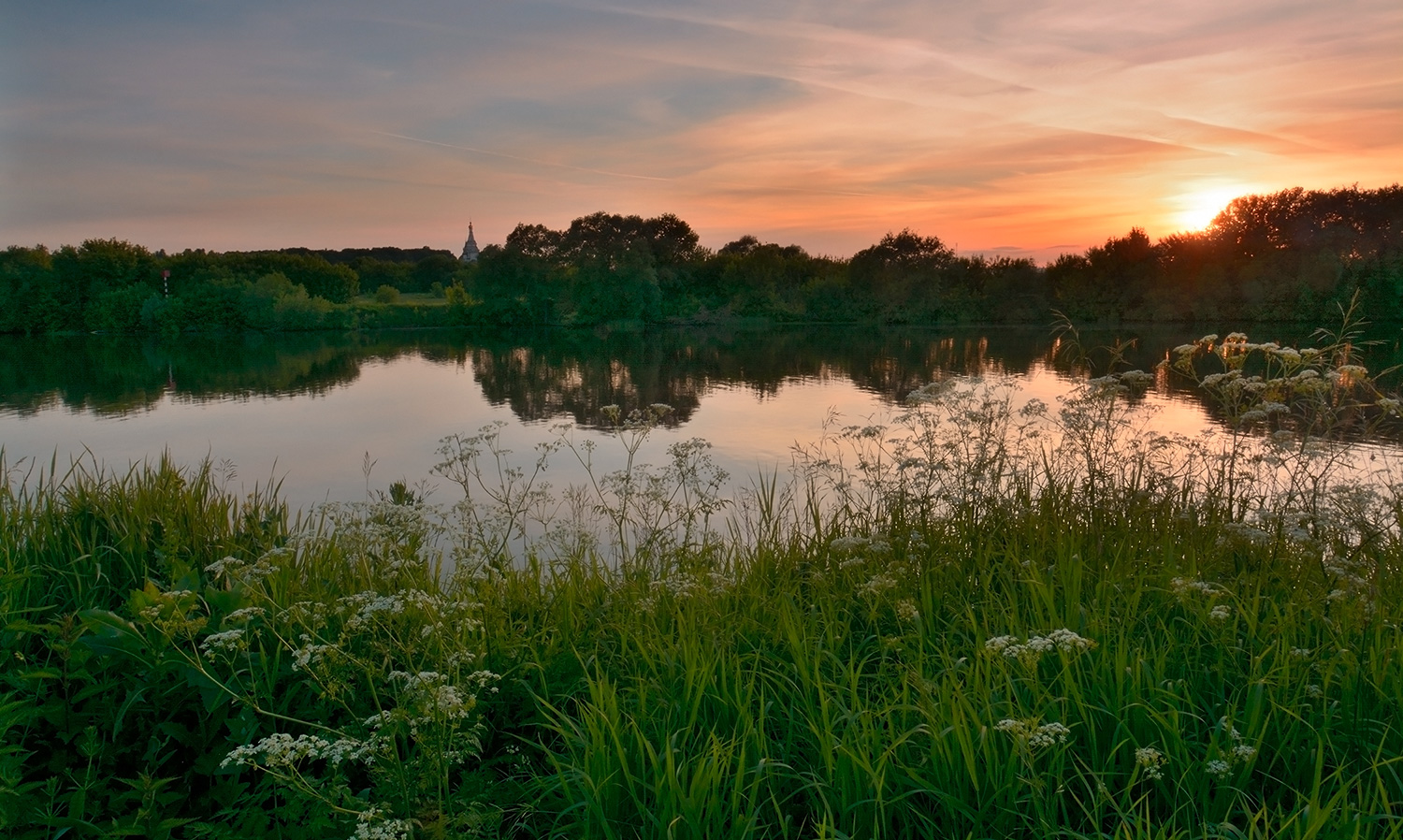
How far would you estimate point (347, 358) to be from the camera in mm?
35531

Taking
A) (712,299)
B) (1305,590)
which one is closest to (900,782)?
(1305,590)

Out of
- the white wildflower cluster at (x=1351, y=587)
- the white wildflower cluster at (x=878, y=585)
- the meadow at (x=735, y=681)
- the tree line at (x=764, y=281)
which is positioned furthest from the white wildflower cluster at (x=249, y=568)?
the tree line at (x=764, y=281)

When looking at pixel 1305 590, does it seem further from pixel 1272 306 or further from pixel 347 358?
pixel 1272 306

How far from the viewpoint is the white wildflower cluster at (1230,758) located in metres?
2.20

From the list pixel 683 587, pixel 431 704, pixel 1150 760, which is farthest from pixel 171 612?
pixel 1150 760

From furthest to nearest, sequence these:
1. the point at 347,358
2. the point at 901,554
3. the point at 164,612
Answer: the point at 347,358 < the point at 901,554 < the point at 164,612

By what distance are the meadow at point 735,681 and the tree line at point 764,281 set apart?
142 feet

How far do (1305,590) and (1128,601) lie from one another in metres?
1.02

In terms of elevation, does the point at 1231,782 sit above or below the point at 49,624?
below

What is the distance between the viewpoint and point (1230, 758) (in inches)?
89.4

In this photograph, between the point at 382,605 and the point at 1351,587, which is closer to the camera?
the point at 382,605

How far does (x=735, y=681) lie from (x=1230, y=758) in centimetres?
148

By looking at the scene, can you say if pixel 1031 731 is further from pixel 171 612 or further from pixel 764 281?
pixel 764 281

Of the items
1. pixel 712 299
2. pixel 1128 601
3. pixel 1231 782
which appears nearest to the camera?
pixel 1231 782
